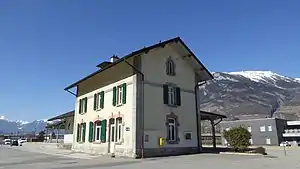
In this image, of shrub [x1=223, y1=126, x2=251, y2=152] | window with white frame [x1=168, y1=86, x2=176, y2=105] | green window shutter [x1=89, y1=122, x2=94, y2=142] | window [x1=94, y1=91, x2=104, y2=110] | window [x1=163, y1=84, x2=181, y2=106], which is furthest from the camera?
green window shutter [x1=89, y1=122, x2=94, y2=142]

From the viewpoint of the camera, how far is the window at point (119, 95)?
2082 cm

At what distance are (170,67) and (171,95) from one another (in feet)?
7.48

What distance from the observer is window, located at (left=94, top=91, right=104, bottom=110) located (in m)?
23.9

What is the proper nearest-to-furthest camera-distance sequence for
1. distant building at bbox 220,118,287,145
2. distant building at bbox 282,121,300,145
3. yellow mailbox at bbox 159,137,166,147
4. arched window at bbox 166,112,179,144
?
yellow mailbox at bbox 159,137,166,147 < arched window at bbox 166,112,179,144 < distant building at bbox 220,118,287,145 < distant building at bbox 282,121,300,145

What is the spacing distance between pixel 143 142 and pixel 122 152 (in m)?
1.80

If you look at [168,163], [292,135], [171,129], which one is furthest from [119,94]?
[292,135]

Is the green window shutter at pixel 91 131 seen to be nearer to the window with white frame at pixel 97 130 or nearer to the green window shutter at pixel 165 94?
the window with white frame at pixel 97 130

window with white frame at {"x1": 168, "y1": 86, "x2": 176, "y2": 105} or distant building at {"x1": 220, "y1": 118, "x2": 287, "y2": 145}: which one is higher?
window with white frame at {"x1": 168, "y1": 86, "x2": 176, "y2": 105}

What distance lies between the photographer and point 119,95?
854 inches

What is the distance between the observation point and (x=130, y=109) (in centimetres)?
1973

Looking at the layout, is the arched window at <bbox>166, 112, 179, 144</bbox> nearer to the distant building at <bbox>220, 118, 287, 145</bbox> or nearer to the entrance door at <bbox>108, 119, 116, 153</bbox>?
the entrance door at <bbox>108, 119, 116, 153</bbox>

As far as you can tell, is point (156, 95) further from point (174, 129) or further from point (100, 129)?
point (100, 129)

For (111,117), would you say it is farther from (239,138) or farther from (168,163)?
(239,138)

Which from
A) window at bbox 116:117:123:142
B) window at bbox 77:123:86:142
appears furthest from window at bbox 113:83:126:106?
window at bbox 77:123:86:142
